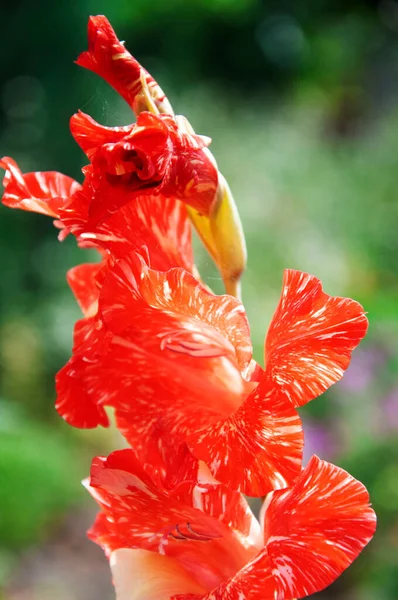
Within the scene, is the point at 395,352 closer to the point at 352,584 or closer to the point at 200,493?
the point at 352,584

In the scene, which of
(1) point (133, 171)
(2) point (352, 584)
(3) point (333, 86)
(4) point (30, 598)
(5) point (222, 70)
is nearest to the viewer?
(1) point (133, 171)

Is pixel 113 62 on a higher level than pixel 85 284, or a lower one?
higher

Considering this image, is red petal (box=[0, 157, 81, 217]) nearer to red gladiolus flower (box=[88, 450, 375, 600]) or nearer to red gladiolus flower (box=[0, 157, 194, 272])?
red gladiolus flower (box=[0, 157, 194, 272])

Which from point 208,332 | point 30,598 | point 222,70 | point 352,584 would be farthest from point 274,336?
point 222,70

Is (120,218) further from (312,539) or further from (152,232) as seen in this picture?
(312,539)

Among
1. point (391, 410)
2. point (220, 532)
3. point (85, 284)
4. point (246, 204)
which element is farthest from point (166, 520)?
point (246, 204)

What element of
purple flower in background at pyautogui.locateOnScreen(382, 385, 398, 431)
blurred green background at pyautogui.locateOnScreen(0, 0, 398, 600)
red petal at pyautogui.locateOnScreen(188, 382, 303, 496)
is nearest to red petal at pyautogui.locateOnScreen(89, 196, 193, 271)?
red petal at pyautogui.locateOnScreen(188, 382, 303, 496)
